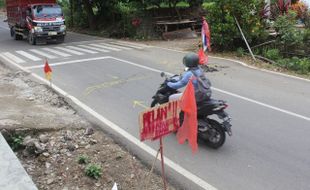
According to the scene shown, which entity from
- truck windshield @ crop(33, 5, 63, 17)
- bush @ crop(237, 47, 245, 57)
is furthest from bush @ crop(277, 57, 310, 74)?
truck windshield @ crop(33, 5, 63, 17)

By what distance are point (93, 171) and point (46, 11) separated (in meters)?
18.2

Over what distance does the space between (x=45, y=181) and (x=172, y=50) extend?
13655 millimetres

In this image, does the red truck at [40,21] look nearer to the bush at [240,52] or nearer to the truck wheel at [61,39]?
the truck wheel at [61,39]

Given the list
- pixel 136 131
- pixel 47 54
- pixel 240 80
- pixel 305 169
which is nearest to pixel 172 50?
pixel 47 54

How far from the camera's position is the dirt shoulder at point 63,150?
575 cm

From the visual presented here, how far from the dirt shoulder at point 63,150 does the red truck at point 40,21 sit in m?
12.8

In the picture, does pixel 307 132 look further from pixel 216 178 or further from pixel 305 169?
pixel 216 178

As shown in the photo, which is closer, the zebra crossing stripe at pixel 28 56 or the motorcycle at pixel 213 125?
the motorcycle at pixel 213 125

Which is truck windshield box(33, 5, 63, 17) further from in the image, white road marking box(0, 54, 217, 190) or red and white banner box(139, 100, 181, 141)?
red and white banner box(139, 100, 181, 141)

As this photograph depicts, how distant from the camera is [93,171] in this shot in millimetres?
5816

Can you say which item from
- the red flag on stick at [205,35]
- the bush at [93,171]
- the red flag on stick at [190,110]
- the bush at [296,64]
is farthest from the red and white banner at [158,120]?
the red flag on stick at [205,35]

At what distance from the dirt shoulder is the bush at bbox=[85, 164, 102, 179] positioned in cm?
1

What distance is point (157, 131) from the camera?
5.00 meters

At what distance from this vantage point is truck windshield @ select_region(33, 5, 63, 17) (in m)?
22.1
